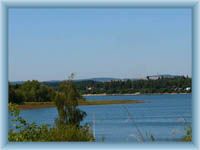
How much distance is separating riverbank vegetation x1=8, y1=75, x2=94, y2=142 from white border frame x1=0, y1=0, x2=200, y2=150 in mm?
1021

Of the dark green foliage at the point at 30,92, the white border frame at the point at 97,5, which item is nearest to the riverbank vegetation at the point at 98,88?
the dark green foliage at the point at 30,92

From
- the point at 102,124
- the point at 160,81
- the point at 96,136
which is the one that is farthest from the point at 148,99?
the point at 96,136

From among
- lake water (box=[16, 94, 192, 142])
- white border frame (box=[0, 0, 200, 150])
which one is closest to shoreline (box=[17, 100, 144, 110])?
lake water (box=[16, 94, 192, 142])

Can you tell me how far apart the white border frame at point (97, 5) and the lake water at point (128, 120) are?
37.7 inches

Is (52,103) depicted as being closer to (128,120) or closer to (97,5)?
(128,120)

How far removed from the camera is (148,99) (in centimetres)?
407

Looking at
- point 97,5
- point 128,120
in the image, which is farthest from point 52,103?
point 97,5

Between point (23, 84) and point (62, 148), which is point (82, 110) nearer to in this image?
point (23, 84)

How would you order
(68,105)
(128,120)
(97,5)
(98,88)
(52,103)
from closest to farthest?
(97,5)
(128,120)
(98,88)
(52,103)
(68,105)

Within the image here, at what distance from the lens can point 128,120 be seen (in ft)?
11.1

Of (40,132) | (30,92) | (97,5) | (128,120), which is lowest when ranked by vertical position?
(40,132)

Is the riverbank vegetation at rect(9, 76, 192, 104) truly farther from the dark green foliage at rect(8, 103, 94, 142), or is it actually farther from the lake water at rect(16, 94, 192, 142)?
the dark green foliage at rect(8, 103, 94, 142)

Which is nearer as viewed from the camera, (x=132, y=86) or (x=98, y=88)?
(x=98, y=88)

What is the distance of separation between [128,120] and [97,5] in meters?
1.43
